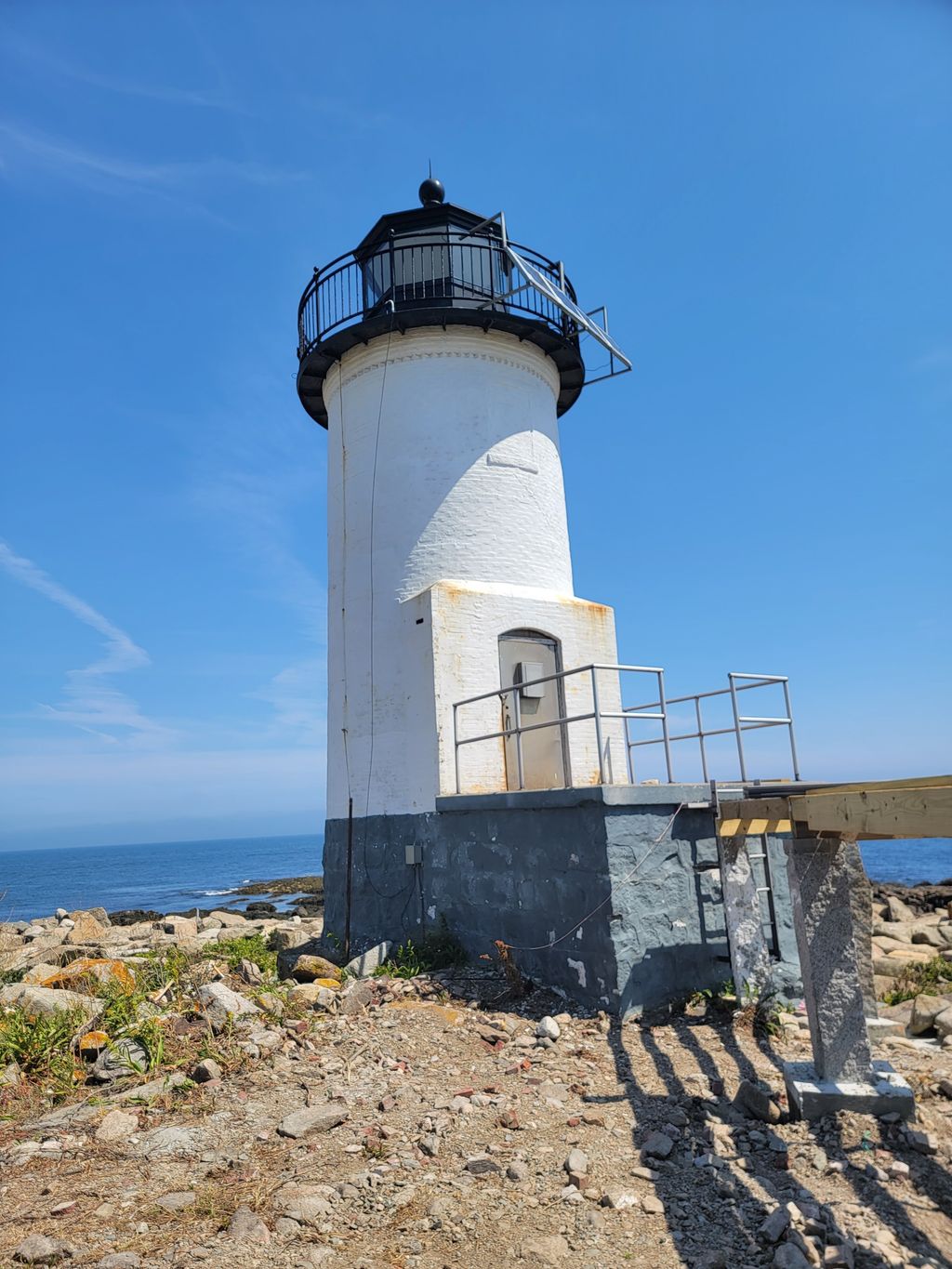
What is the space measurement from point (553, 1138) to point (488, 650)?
22.4 ft

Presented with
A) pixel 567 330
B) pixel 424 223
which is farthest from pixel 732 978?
pixel 424 223

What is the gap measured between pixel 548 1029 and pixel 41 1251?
179 inches

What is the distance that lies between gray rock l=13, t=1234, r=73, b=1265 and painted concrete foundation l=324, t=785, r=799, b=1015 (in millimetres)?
5028

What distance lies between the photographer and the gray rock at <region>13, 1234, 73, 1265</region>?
4367 mm

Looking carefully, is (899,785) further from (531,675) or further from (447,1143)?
(531,675)

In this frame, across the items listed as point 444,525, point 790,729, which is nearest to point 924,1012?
point 790,729

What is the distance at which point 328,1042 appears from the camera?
7809mm

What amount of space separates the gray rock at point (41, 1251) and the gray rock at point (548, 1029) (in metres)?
4.38

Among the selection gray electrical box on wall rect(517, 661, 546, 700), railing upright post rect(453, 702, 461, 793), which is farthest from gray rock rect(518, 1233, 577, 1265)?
gray electrical box on wall rect(517, 661, 546, 700)

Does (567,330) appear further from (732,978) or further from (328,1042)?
(328,1042)

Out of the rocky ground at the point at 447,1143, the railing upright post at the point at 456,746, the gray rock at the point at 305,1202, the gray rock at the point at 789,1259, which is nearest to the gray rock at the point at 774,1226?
the rocky ground at the point at 447,1143

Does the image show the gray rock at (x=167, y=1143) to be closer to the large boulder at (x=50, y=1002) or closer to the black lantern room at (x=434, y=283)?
the large boulder at (x=50, y=1002)

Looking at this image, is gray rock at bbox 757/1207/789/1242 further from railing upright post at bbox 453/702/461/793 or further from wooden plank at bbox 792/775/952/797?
railing upright post at bbox 453/702/461/793

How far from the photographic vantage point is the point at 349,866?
1233 centimetres
